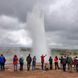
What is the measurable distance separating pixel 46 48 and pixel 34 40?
2.44 m

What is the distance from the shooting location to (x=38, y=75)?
26562 mm

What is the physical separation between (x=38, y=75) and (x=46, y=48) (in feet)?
61.2

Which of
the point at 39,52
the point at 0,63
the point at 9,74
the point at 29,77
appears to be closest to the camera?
the point at 29,77

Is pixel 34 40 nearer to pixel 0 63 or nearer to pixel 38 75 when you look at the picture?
pixel 0 63

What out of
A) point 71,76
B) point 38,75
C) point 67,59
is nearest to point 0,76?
point 38,75

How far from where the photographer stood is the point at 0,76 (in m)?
25.8

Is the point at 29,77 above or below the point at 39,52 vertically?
below

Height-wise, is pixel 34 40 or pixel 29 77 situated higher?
pixel 34 40

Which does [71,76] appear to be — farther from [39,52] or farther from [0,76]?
[39,52]

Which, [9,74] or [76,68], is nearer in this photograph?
[9,74]

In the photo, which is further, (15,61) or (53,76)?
(15,61)

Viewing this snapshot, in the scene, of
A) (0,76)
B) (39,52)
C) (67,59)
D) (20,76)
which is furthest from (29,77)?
(39,52)

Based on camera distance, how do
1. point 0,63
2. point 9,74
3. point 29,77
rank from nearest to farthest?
1. point 29,77
2. point 9,74
3. point 0,63

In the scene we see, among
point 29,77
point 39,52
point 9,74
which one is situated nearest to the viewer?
point 29,77
